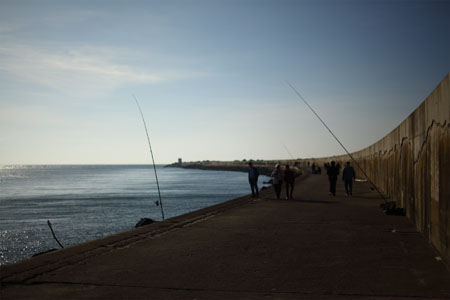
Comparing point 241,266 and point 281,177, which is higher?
point 281,177

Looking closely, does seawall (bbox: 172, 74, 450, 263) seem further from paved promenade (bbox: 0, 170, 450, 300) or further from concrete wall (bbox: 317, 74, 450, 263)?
paved promenade (bbox: 0, 170, 450, 300)

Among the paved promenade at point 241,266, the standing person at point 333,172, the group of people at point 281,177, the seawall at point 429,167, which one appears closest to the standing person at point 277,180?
the group of people at point 281,177

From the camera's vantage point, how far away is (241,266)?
616cm

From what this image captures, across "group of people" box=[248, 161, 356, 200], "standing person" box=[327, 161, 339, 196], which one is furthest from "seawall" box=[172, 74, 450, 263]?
"standing person" box=[327, 161, 339, 196]

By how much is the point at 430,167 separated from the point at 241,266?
4024mm

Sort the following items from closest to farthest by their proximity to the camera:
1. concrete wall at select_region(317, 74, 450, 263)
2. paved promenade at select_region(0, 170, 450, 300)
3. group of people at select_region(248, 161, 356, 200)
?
paved promenade at select_region(0, 170, 450, 300) → concrete wall at select_region(317, 74, 450, 263) → group of people at select_region(248, 161, 356, 200)

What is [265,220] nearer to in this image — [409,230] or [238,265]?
[409,230]

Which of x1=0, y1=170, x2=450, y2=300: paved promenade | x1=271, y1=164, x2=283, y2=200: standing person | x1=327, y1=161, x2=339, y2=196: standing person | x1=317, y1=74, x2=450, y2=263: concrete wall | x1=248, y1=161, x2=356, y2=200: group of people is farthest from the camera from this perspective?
x1=327, y1=161, x2=339, y2=196: standing person

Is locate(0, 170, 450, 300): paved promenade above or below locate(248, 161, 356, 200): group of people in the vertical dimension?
below

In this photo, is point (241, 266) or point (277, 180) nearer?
point (241, 266)

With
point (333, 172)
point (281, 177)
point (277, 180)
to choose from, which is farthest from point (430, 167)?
point (333, 172)

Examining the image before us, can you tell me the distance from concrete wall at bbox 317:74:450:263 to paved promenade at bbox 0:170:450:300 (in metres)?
0.41

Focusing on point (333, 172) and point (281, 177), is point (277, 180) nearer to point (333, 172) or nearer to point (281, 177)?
point (281, 177)

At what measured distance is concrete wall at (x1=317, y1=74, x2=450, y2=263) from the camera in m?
6.31
